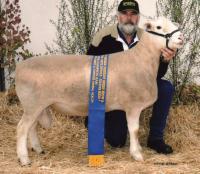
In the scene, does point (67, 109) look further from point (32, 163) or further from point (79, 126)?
point (79, 126)

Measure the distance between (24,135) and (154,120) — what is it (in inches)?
52.6

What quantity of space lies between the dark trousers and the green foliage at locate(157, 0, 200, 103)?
1098mm

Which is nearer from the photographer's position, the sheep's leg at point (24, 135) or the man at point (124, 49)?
the sheep's leg at point (24, 135)

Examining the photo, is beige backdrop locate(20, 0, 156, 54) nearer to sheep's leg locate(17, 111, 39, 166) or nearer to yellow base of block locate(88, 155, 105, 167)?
sheep's leg locate(17, 111, 39, 166)

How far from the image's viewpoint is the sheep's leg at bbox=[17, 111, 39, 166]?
4.40 meters

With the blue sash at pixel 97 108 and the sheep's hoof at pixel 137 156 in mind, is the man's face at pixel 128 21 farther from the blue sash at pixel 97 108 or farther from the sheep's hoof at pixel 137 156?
the sheep's hoof at pixel 137 156

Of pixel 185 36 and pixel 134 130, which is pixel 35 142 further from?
pixel 185 36

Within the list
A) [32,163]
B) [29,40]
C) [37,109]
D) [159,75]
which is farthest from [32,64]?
[29,40]

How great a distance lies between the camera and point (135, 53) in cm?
445

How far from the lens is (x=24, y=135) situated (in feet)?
14.6

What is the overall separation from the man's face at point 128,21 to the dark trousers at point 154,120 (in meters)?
0.57

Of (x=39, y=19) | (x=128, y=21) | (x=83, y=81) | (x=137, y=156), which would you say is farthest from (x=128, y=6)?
(x=39, y=19)

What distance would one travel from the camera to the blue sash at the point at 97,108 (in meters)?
4.30

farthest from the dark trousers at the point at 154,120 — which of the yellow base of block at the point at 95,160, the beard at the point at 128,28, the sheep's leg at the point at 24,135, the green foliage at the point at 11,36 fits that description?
the green foliage at the point at 11,36
